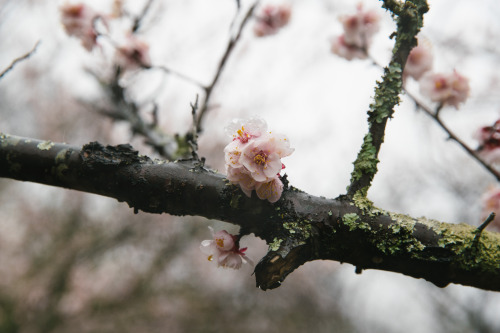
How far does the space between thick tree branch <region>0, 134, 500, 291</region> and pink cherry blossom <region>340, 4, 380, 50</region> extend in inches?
43.1

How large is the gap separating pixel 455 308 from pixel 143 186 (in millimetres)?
7586

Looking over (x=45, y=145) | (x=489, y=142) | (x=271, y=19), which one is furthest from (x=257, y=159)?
(x=271, y=19)

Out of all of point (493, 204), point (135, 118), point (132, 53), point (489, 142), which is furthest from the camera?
point (132, 53)

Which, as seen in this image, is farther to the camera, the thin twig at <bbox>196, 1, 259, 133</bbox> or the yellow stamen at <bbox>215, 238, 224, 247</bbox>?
the thin twig at <bbox>196, 1, 259, 133</bbox>

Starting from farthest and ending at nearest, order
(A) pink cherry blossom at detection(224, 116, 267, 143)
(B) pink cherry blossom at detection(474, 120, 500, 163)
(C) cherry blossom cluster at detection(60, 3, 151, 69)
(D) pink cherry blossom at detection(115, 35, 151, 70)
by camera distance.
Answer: (D) pink cherry blossom at detection(115, 35, 151, 70) < (C) cherry blossom cluster at detection(60, 3, 151, 69) < (B) pink cherry blossom at detection(474, 120, 500, 163) < (A) pink cherry blossom at detection(224, 116, 267, 143)

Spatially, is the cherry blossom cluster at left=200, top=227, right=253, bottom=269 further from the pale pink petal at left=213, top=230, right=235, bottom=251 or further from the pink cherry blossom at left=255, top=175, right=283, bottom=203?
the pink cherry blossom at left=255, top=175, right=283, bottom=203

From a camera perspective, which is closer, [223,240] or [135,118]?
[223,240]

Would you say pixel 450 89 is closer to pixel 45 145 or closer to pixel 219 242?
pixel 219 242

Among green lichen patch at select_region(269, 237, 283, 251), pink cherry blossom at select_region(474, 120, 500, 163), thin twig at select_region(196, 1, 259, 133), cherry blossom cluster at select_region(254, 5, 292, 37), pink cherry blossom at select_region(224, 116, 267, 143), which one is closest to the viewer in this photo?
green lichen patch at select_region(269, 237, 283, 251)

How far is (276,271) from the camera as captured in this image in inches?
28.9

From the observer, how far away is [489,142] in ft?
4.17

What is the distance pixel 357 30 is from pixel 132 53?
4.53 feet

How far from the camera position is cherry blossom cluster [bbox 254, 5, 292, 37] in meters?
2.52

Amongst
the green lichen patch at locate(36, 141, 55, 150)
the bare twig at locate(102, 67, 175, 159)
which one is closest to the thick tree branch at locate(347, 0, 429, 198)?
the green lichen patch at locate(36, 141, 55, 150)
